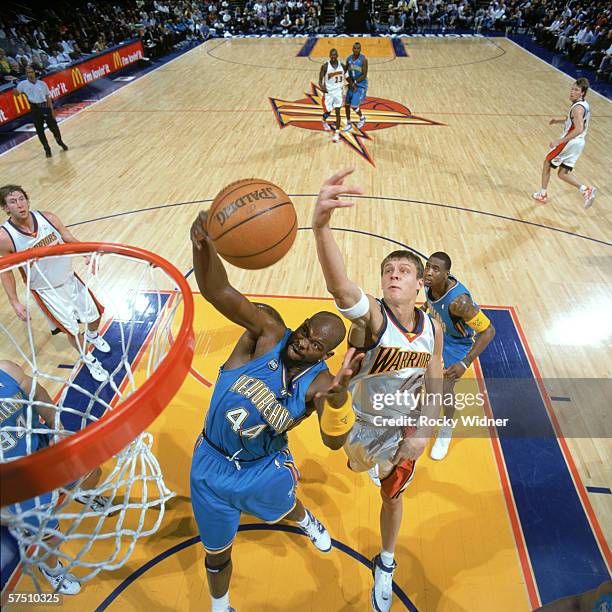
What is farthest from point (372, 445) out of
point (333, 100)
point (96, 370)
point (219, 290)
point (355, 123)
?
point (355, 123)

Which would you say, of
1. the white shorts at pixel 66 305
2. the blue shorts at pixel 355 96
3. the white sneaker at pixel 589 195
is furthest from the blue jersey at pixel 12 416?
the blue shorts at pixel 355 96

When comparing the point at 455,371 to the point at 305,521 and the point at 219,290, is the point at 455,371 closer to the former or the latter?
the point at 305,521

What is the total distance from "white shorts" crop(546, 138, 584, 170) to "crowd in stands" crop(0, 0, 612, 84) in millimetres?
9354

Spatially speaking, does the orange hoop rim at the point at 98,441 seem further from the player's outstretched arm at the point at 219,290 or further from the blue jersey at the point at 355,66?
the blue jersey at the point at 355,66

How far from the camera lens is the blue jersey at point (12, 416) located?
237cm

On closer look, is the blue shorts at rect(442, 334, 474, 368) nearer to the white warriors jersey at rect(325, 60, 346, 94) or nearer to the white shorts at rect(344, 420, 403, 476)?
the white shorts at rect(344, 420, 403, 476)

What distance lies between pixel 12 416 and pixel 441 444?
284 centimetres

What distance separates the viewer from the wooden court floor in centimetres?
288

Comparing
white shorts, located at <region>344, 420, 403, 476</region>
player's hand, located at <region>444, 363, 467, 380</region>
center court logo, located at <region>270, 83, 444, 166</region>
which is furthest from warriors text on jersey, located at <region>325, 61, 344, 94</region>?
white shorts, located at <region>344, 420, 403, 476</region>

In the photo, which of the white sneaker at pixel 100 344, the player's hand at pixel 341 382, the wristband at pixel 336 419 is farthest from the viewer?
the white sneaker at pixel 100 344

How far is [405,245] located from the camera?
6004mm

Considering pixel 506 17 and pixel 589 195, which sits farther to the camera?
pixel 506 17

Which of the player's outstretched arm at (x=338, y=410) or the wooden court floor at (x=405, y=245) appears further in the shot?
the wooden court floor at (x=405, y=245)

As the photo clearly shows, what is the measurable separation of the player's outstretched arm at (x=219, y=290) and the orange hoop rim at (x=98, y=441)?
0.88 feet
